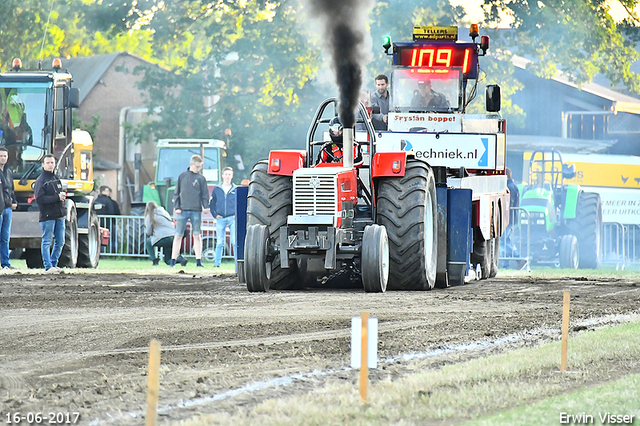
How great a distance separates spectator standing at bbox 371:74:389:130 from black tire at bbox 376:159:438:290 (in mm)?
3074

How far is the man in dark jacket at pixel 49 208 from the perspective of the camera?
60.2 ft

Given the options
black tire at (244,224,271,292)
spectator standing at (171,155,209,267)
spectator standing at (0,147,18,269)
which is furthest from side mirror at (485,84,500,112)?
spectator standing at (0,147,18,269)

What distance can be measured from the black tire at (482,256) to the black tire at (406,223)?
3.08 metres

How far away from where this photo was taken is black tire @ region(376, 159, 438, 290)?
13430mm

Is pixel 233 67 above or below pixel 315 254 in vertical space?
above

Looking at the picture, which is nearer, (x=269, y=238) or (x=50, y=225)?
(x=269, y=238)

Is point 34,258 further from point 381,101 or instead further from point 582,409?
point 582,409

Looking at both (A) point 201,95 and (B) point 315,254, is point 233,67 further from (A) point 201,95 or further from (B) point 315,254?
(B) point 315,254

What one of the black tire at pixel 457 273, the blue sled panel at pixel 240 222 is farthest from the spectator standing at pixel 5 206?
the black tire at pixel 457 273

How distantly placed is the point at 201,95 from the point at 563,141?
51.0 ft

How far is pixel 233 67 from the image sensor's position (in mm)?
36312

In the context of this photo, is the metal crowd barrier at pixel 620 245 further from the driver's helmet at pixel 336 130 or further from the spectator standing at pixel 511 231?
the driver's helmet at pixel 336 130

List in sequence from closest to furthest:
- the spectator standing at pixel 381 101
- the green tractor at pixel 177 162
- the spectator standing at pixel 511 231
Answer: the spectator standing at pixel 381 101, the spectator standing at pixel 511 231, the green tractor at pixel 177 162

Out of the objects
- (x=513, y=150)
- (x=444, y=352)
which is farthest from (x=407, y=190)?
(x=513, y=150)
